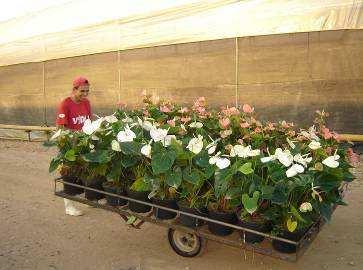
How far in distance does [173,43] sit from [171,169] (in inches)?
265

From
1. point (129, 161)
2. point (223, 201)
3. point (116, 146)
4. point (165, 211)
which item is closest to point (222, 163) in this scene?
point (223, 201)

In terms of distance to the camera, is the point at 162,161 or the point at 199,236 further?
the point at 199,236

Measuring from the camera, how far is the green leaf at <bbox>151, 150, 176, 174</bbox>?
11.3 feet

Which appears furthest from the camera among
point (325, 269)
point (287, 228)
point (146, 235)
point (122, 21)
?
point (122, 21)

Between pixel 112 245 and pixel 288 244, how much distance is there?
2138 mm

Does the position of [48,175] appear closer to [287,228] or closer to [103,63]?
[103,63]

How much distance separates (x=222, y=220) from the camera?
342cm

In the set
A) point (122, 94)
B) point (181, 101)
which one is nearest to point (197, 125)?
point (181, 101)

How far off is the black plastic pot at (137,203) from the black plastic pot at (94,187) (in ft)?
1.32

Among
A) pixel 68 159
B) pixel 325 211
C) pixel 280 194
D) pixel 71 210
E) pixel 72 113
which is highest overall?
pixel 72 113

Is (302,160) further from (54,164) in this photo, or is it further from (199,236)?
(54,164)

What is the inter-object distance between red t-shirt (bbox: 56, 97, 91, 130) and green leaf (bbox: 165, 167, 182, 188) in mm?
2296

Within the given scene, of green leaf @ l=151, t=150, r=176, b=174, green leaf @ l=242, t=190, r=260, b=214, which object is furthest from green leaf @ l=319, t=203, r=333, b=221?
green leaf @ l=151, t=150, r=176, b=174

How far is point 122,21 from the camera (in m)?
10.7
